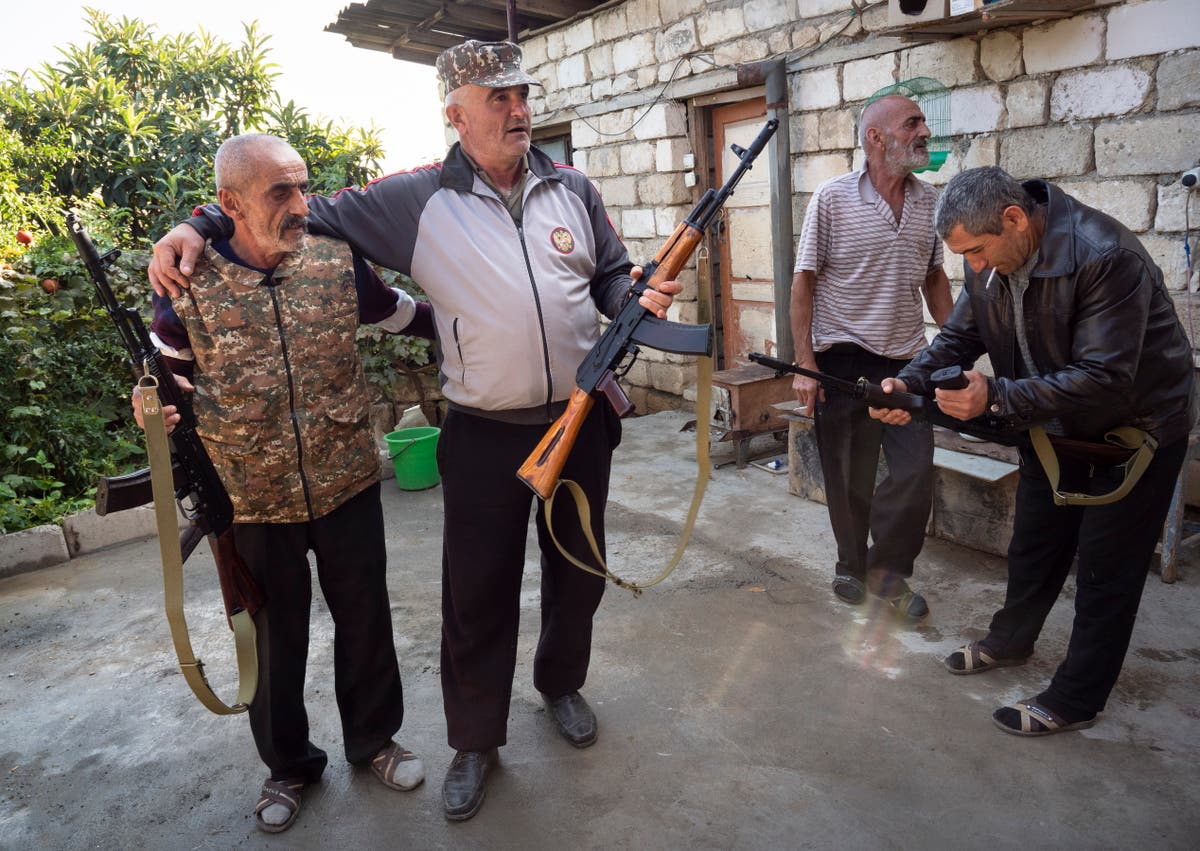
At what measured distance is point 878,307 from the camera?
140 inches

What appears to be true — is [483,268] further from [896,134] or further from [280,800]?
[896,134]

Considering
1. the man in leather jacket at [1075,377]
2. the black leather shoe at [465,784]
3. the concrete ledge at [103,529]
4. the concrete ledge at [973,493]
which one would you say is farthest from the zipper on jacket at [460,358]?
the concrete ledge at [103,529]

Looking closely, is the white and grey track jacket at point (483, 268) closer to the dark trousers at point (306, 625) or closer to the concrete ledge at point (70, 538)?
the dark trousers at point (306, 625)

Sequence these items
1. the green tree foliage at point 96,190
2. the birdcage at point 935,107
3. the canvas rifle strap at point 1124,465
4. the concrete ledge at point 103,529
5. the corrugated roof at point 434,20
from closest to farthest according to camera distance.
Answer: the canvas rifle strap at point 1124,465, the birdcage at point 935,107, the concrete ledge at point 103,529, the green tree foliage at point 96,190, the corrugated roof at point 434,20

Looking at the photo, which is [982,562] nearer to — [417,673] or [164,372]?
[417,673]

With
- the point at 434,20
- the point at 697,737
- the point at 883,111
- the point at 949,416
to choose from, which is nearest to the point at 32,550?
the point at 697,737

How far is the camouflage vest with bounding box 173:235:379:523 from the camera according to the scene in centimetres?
228

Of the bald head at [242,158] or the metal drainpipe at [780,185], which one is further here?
the metal drainpipe at [780,185]

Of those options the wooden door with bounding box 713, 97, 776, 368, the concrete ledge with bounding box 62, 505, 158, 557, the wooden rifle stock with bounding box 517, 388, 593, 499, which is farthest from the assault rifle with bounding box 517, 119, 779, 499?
the wooden door with bounding box 713, 97, 776, 368

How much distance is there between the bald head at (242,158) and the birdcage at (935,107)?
3809 mm

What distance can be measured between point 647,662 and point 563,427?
1.45 metres

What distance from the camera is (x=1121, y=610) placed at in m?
2.69

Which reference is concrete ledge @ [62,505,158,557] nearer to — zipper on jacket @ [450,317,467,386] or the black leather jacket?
zipper on jacket @ [450,317,467,386]

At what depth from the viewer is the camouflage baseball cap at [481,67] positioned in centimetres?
243
